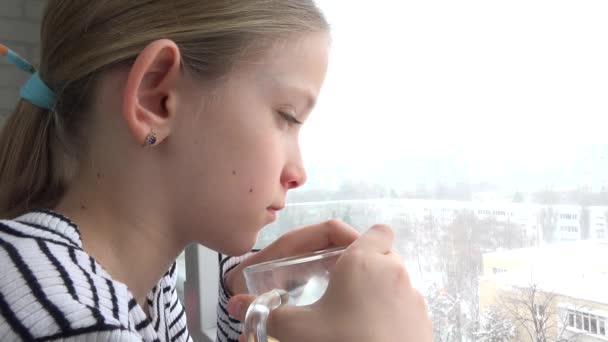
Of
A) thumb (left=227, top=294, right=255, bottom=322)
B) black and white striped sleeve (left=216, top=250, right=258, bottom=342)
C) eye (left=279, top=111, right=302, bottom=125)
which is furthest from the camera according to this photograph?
black and white striped sleeve (left=216, top=250, right=258, bottom=342)

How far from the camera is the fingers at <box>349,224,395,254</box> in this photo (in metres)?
0.47

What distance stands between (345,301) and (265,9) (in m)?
0.34

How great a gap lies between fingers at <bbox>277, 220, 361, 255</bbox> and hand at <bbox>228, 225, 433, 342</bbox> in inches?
7.9

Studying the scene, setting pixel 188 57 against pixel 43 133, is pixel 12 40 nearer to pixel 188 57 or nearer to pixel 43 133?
pixel 43 133

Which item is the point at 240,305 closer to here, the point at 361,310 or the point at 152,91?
the point at 361,310

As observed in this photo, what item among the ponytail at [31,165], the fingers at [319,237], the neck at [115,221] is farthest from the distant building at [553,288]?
the ponytail at [31,165]

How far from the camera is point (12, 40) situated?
1941mm

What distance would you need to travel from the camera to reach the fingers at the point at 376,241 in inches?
18.5

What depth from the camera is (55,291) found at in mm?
383

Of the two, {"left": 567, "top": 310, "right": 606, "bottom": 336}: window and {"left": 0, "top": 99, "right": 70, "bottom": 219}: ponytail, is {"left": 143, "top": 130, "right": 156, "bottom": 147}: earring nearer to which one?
{"left": 0, "top": 99, "right": 70, "bottom": 219}: ponytail

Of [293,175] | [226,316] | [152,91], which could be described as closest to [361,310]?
[293,175]

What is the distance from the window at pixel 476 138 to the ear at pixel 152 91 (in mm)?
351

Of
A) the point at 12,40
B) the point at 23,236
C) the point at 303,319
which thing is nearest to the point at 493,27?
the point at 303,319

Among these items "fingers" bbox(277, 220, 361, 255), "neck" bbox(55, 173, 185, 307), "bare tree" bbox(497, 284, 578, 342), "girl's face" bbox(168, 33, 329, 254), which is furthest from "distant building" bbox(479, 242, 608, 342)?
"neck" bbox(55, 173, 185, 307)
